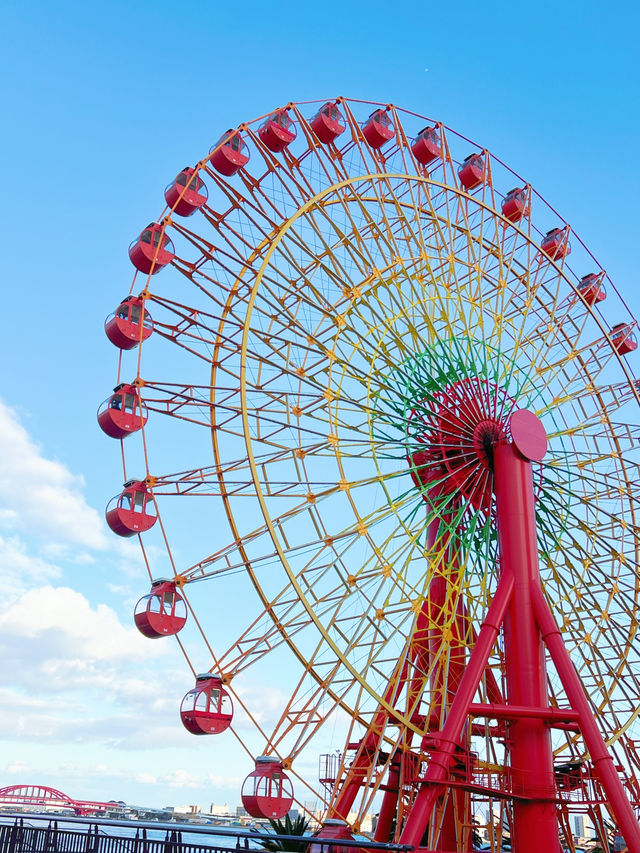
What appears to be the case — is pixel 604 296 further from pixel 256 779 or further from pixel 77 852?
pixel 77 852

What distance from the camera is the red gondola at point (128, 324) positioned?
19.5m

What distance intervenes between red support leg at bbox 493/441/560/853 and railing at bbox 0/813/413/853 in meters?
3.67

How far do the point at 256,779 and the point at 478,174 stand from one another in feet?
54.3

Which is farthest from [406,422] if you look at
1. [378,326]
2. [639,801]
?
[639,801]

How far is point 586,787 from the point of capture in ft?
59.0

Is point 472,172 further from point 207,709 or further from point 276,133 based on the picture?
point 207,709

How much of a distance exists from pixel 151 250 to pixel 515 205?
438 inches

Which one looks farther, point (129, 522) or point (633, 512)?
point (633, 512)

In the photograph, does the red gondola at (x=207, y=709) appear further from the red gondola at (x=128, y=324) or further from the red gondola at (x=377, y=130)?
the red gondola at (x=377, y=130)

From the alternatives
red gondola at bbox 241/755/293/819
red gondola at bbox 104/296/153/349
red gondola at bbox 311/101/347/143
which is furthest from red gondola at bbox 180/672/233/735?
red gondola at bbox 311/101/347/143

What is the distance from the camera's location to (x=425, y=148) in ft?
76.7

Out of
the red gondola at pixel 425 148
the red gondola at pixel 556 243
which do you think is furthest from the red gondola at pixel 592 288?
the red gondola at pixel 425 148

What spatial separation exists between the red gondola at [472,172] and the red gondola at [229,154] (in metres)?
6.81

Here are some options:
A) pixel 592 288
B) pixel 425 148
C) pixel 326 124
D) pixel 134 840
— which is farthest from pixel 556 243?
pixel 134 840
